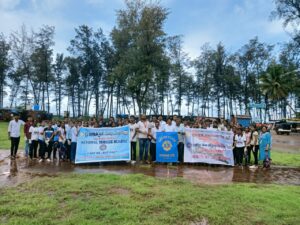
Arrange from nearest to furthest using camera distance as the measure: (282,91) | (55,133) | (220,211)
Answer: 1. (220,211)
2. (55,133)
3. (282,91)

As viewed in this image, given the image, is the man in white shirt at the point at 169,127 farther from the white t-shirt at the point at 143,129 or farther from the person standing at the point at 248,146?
the person standing at the point at 248,146

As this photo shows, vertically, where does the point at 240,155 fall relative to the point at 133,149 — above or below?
below

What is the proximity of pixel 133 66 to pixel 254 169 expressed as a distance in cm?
2252

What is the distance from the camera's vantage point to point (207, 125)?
40.3 feet

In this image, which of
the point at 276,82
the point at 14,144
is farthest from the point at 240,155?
the point at 276,82

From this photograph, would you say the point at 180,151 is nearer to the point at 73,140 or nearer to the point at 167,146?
the point at 167,146

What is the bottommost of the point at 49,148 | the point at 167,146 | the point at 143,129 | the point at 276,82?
the point at 49,148

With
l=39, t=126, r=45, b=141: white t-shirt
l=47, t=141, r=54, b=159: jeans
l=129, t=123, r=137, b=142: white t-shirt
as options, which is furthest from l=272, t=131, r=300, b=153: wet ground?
l=39, t=126, r=45, b=141: white t-shirt

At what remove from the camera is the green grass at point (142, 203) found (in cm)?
464

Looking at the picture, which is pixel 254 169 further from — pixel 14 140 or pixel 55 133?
pixel 14 140

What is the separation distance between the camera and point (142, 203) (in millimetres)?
5301

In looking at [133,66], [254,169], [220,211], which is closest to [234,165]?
[254,169]

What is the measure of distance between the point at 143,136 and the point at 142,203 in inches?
225

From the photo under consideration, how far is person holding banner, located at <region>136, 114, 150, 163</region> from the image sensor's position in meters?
10.9
